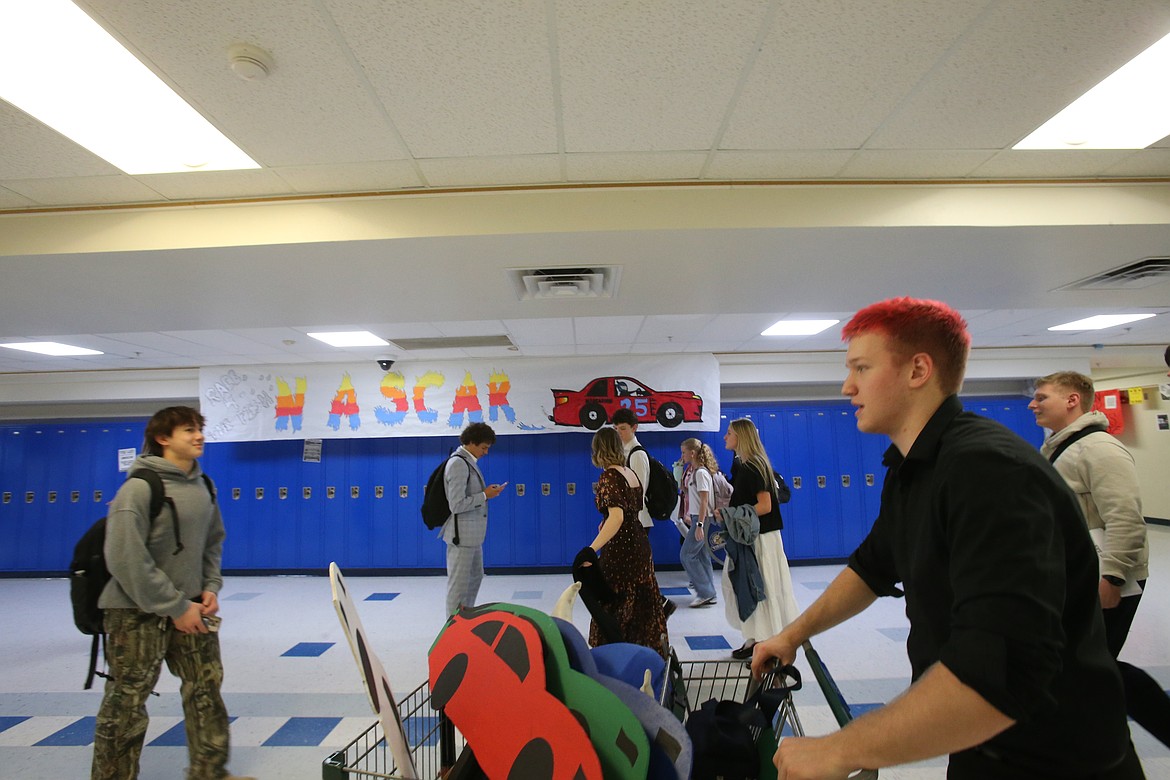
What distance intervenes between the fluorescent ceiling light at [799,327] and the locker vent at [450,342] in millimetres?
2400

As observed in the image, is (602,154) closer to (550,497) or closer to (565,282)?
(565,282)

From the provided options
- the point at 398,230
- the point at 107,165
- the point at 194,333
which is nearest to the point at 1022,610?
the point at 398,230

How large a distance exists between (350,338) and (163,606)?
3.36 meters

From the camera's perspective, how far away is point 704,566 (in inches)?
184

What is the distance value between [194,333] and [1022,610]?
543 centimetres

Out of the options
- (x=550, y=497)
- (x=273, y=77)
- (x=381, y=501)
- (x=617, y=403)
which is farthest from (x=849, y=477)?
(x=273, y=77)

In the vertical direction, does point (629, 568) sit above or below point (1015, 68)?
below

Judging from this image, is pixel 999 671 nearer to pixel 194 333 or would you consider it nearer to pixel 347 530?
pixel 194 333

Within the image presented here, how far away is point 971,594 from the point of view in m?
0.69

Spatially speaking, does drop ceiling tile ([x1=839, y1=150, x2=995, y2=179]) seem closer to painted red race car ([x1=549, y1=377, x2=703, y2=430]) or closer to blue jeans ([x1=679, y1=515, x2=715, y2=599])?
blue jeans ([x1=679, y1=515, x2=715, y2=599])

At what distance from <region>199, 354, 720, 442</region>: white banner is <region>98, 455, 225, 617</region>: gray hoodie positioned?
3.87 meters

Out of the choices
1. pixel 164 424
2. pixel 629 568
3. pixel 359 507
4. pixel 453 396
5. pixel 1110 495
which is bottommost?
pixel 359 507

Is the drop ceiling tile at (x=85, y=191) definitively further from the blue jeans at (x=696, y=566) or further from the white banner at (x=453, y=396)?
the blue jeans at (x=696, y=566)

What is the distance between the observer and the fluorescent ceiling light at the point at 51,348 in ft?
15.4
